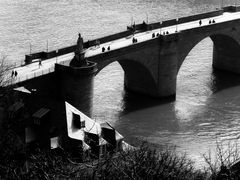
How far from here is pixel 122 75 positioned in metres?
66.8

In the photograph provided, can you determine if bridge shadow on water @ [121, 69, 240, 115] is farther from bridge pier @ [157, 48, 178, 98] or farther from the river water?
bridge pier @ [157, 48, 178, 98]

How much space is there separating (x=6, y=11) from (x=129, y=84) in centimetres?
3161

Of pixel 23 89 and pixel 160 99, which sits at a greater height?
pixel 23 89

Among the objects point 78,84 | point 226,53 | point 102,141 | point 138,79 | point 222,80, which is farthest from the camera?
point 226,53

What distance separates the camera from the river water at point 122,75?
176 feet

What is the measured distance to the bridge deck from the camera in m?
50.5

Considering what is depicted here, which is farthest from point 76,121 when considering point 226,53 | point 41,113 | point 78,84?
point 226,53

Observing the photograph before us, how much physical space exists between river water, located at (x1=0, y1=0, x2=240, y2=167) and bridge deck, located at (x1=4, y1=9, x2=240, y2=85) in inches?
186

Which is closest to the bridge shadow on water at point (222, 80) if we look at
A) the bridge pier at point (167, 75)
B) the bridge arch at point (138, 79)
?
the bridge pier at point (167, 75)

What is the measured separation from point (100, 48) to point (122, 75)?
913 cm

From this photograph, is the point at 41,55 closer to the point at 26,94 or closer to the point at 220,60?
the point at 26,94

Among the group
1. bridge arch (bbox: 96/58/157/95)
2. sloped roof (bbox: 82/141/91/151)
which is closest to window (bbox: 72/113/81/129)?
sloped roof (bbox: 82/141/91/151)

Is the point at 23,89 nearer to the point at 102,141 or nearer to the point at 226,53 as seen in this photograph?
the point at 102,141

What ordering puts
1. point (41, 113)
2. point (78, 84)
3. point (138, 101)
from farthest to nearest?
point (138, 101), point (78, 84), point (41, 113)
